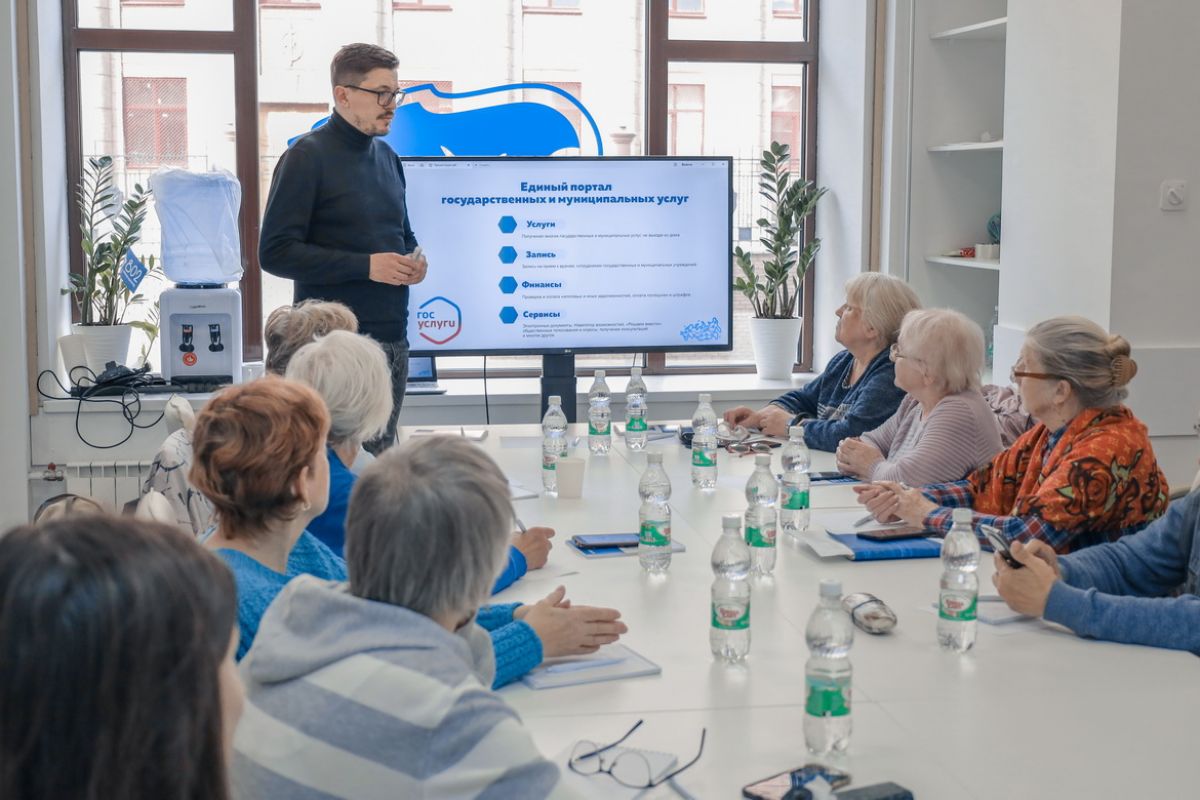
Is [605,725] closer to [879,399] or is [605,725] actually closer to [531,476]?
[531,476]

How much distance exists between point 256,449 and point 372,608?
23.1 inches

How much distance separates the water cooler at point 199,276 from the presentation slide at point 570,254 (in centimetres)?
77

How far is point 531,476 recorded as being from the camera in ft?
11.6

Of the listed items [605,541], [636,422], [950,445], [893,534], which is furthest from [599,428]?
[893,534]

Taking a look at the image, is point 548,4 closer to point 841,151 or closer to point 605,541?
point 841,151

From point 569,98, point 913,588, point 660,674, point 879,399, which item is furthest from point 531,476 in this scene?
point 569,98

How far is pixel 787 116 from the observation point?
584 centimetres

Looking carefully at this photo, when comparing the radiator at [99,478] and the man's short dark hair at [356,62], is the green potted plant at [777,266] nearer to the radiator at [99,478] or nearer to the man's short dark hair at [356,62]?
the man's short dark hair at [356,62]

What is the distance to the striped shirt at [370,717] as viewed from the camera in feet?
4.10

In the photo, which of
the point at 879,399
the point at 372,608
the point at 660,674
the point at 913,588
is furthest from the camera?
the point at 879,399

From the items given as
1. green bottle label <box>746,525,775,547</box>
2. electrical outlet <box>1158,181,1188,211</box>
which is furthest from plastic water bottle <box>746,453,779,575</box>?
electrical outlet <box>1158,181,1188,211</box>

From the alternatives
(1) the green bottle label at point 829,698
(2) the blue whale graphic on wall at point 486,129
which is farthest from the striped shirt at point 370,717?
(2) the blue whale graphic on wall at point 486,129

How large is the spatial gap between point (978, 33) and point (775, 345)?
4.95ft

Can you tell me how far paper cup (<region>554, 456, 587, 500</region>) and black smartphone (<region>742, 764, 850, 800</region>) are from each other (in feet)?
5.53
